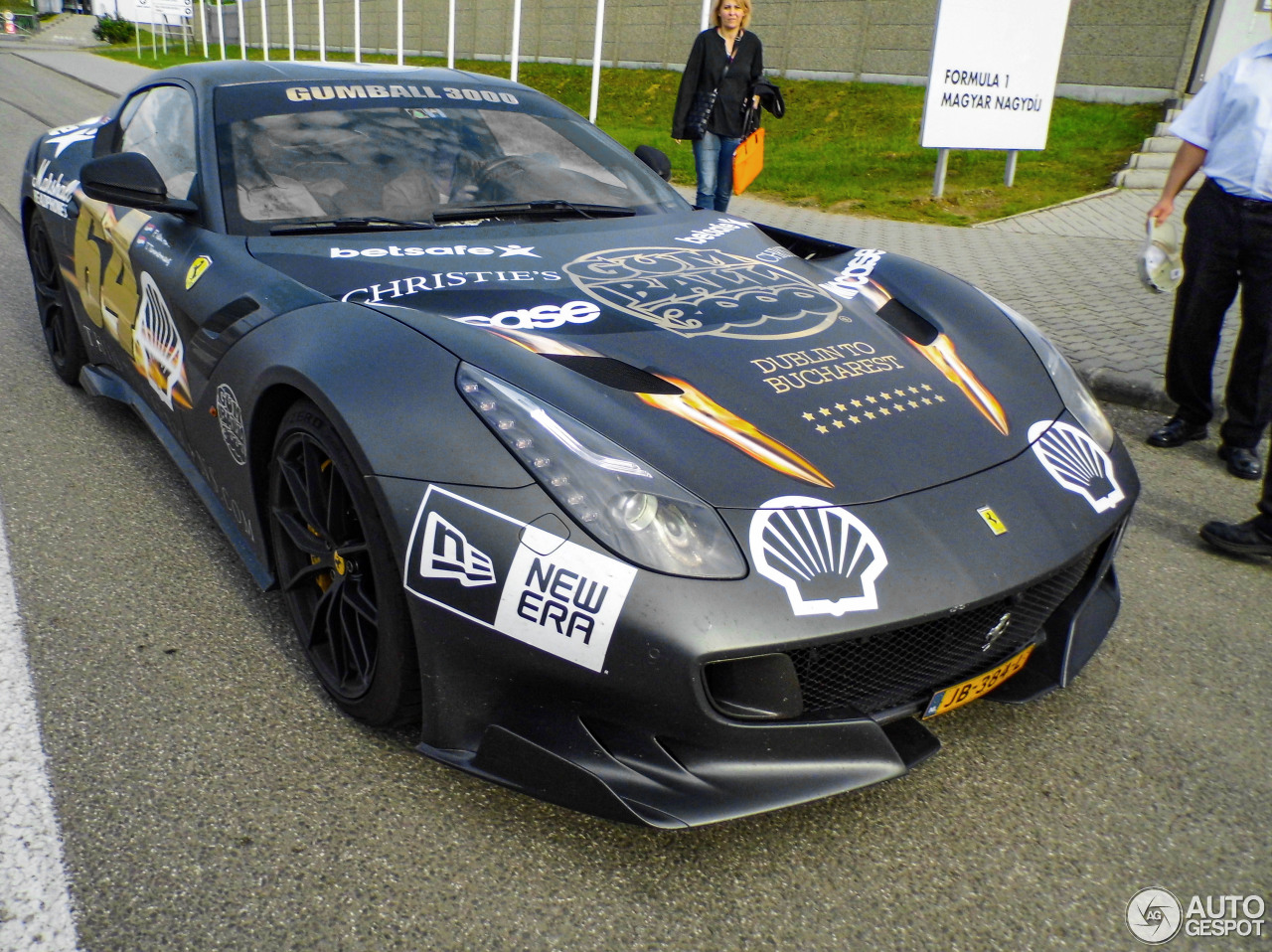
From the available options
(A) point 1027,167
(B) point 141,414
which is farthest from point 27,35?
(B) point 141,414

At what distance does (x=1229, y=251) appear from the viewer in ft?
12.3

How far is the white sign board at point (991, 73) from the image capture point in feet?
33.1

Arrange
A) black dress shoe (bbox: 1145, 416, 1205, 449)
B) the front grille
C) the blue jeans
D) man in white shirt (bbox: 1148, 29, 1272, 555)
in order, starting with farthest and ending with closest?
1. the blue jeans
2. black dress shoe (bbox: 1145, 416, 1205, 449)
3. man in white shirt (bbox: 1148, 29, 1272, 555)
4. the front grille

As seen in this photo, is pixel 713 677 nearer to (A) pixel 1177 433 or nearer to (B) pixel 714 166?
(A) pixel 1177 433

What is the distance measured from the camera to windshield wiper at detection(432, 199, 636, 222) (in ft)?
9.71

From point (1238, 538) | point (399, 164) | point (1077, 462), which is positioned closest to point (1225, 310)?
point (1238, 538)

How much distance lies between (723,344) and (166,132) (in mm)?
2147

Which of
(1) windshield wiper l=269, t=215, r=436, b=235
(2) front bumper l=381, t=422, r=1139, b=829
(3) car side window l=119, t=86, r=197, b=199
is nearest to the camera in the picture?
(2) front bumper l=381, t=422, r=1139, b=829

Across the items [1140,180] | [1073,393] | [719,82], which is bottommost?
[1140,180]

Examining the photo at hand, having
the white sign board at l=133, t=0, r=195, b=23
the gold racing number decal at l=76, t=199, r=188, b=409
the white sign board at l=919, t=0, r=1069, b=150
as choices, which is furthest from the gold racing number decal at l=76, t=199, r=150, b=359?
the white sign board at l=133, t=0, r=195, b=23

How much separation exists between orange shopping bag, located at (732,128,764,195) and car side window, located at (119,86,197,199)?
4990mm

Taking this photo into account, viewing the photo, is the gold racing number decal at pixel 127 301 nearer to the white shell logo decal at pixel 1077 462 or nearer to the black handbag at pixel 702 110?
the white shell logo decal at pixel 1077 462

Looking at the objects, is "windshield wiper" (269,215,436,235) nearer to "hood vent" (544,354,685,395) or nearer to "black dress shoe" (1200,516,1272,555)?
"hood vent" (544,354,685,395)

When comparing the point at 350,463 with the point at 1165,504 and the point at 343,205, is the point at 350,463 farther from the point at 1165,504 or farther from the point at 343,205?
the point at 1165,504
